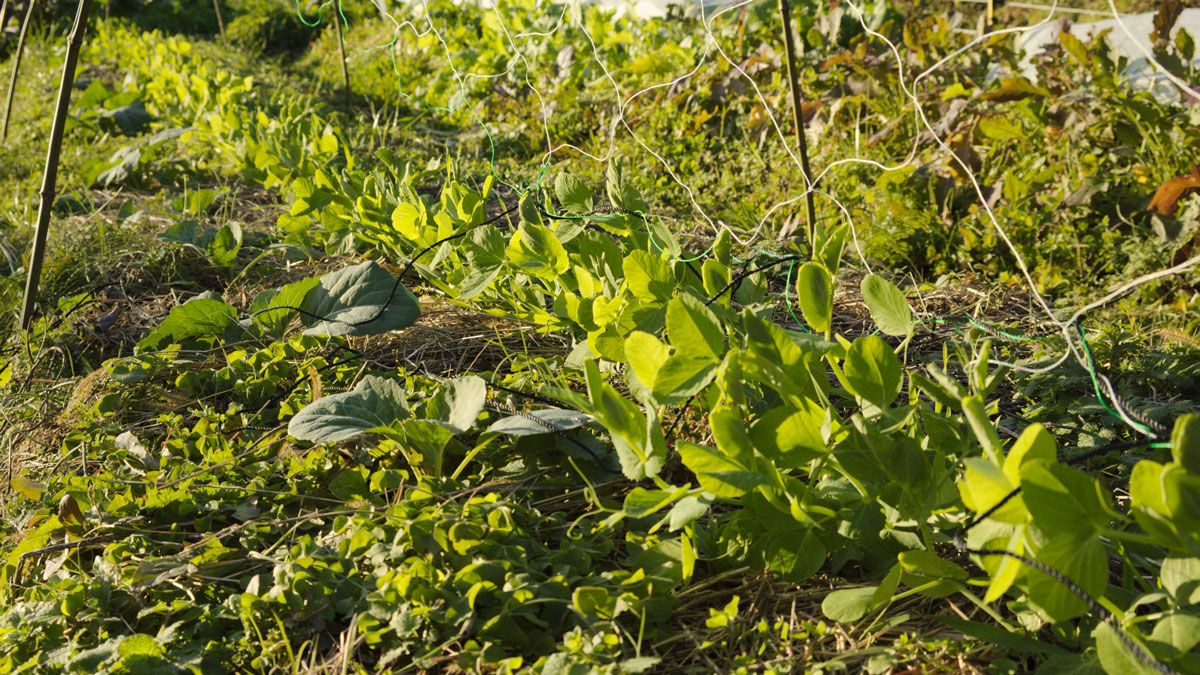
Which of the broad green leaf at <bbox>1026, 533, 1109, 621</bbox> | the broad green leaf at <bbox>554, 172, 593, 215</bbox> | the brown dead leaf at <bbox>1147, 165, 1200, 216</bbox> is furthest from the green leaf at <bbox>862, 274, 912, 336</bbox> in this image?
the brown dead leaf at <bbox>1147, 165, 1200, 216</bbox>

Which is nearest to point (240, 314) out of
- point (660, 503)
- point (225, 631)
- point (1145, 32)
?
point (225, 631)

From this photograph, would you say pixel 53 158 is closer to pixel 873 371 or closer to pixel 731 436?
pixel 731 436

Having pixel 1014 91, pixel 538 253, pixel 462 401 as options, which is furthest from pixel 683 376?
pixel 1014 91

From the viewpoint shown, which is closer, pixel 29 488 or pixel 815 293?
pixel 815 293

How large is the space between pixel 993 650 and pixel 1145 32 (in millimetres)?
3735

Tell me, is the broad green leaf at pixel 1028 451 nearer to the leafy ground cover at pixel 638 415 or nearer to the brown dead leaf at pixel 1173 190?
the leafy ground cover at pixel 638 415

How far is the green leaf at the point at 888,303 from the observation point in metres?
1.26

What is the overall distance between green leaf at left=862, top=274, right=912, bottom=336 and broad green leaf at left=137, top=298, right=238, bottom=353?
144 centimetres

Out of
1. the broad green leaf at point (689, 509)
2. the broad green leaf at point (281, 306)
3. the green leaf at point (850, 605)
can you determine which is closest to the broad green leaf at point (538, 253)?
the broad green leaf at point (281, 306)

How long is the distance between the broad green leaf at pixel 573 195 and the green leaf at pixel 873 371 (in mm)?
782

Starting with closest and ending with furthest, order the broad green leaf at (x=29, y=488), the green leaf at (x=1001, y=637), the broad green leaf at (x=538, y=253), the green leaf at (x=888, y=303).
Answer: the green leaf at (x=1001, y=637) → the green leaf at (x=888, y=303) → the broad green leaf at (x=29, y=488) → the broad green leaf at (x=538, y=253)

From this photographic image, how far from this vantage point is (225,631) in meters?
1.23

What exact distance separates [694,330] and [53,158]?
173 cm

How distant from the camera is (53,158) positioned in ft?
6.72
